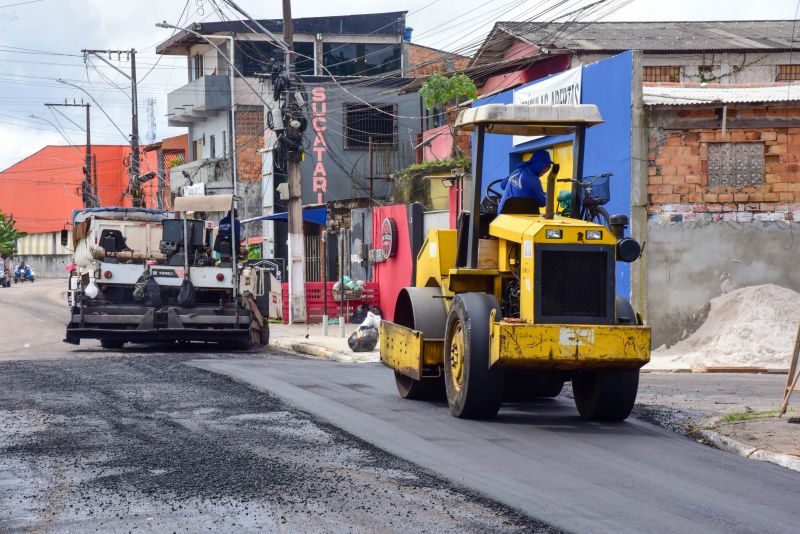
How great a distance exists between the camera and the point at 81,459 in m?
9.05

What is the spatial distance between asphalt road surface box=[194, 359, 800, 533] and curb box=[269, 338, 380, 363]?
679 cm

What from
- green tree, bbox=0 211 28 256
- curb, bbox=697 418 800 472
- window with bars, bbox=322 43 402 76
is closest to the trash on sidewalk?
curb, bbox=697 418 800 472

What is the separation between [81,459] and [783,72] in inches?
954

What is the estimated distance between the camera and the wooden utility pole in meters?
29.8

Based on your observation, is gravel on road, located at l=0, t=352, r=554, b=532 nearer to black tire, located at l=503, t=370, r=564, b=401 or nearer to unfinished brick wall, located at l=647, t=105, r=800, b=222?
black tire, located at l=503, t=370, r=564, b=401

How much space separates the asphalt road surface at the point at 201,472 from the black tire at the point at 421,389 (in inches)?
57.4

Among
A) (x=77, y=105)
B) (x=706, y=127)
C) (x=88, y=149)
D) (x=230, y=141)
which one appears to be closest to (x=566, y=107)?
(x=706, y=127)

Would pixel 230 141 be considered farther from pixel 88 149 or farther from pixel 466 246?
pixel 466 246

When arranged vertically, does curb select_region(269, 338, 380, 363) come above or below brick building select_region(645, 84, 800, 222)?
below

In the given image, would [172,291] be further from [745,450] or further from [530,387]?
[745,450]

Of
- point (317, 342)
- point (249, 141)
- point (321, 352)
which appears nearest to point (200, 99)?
point (249, 141)

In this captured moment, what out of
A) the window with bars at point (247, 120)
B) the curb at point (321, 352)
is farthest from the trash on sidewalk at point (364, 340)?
the window with bars at point (247, 120)

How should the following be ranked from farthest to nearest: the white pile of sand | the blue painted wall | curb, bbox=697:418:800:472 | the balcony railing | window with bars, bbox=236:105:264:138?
1. the balcony railing
2. window with bars, bbox=236:105:264:138
3. the blue painted wall
4. the white pile of sand
5. curb, bbox=697:418:800:472

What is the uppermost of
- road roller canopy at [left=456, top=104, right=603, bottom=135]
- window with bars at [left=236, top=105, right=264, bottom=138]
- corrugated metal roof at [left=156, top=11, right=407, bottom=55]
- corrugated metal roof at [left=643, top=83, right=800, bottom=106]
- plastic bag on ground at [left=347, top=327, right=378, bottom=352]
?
corrugated metal roof at [left=156, top=11, right=407, bottom=55]
